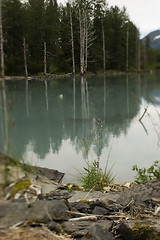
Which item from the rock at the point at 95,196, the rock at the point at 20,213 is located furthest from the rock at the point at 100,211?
the rock at the point at 20,213

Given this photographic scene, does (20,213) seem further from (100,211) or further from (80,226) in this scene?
(100,211)

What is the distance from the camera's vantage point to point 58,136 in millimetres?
6156

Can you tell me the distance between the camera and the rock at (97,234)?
2361 mm

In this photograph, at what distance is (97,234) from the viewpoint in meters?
2.39

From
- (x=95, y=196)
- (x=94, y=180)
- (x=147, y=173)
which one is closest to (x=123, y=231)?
(x=95, y=196)

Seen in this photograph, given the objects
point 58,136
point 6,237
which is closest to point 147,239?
point 6,237

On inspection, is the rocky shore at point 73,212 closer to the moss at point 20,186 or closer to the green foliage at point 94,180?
the moss at point 20,186

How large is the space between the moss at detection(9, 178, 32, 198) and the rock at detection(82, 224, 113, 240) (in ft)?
2.86

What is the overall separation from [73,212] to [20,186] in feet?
3.62

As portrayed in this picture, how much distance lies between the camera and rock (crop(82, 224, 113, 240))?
2361 mm

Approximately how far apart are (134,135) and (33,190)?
5.49 meters

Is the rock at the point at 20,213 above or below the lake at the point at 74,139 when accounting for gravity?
above

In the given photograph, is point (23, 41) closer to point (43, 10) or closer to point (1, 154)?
point (43, 10)

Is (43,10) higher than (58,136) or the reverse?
higher
